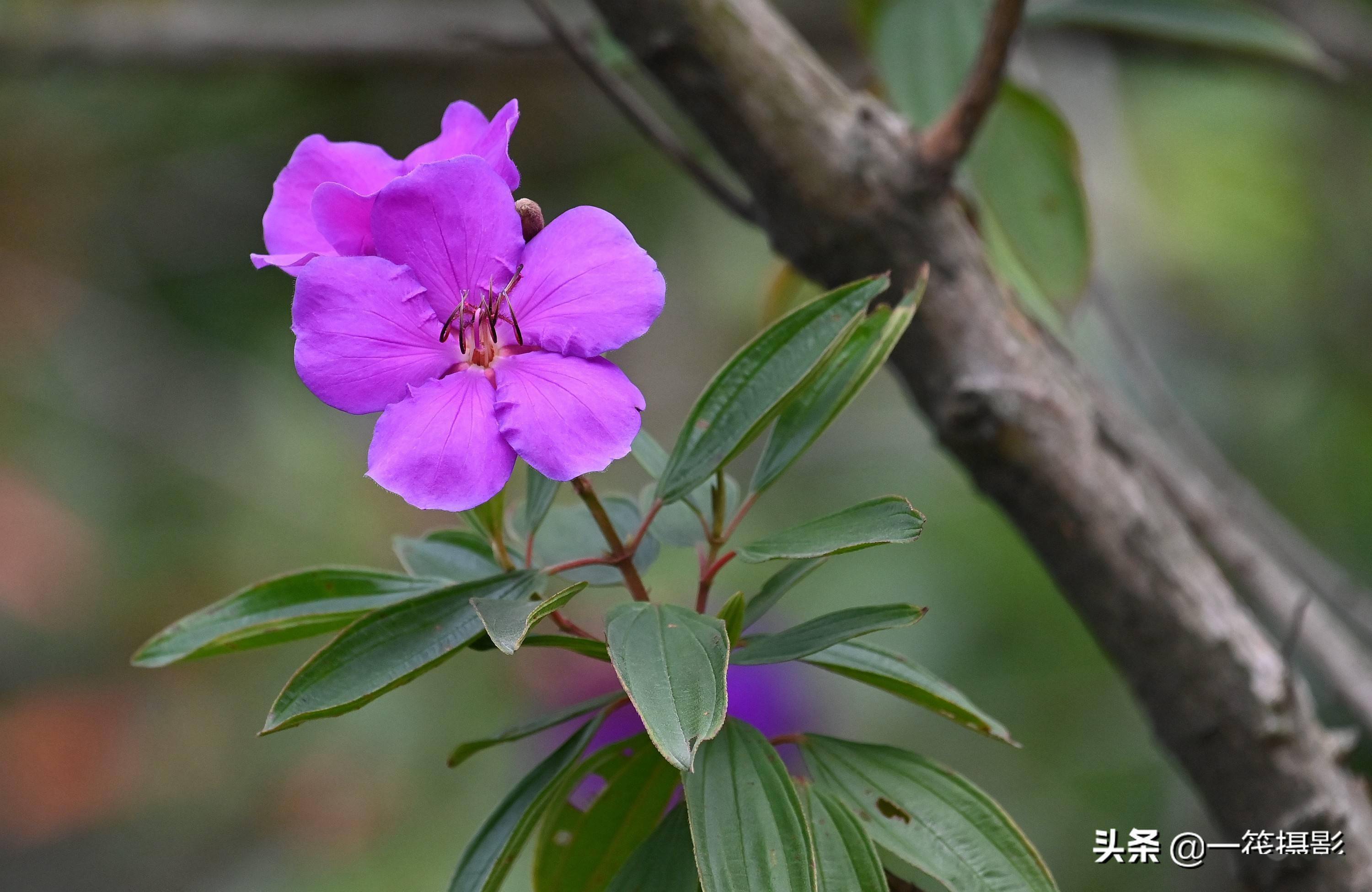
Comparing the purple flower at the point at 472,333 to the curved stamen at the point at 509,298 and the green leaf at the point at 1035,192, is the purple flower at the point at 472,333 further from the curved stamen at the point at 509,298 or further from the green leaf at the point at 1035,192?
→ the green leaf at the point at 1035,192

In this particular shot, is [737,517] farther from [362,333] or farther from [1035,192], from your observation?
[1035,192]

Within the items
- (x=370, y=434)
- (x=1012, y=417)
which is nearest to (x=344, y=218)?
(x=1012, y=417)

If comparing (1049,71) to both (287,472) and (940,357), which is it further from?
(287,472)

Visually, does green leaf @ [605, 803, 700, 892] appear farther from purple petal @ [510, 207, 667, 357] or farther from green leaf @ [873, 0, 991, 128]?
green leaf @ [873, 0, 991, 128]

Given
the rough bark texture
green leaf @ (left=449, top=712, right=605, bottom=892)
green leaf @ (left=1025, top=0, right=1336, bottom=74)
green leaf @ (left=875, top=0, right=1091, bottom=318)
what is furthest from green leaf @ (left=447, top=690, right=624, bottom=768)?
green leaf @ (left=1025, top=0, right=1336, bottom=74)

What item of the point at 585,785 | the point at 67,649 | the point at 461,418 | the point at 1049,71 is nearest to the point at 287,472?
the point at 67,649

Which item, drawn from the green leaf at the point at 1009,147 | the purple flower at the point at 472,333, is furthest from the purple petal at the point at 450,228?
the green leaf at the point at 1009,147
